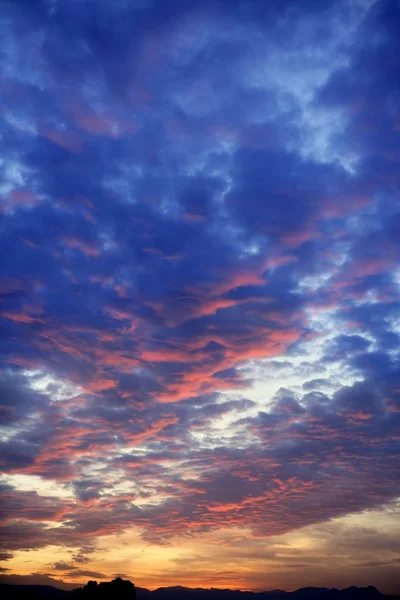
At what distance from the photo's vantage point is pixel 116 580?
187m

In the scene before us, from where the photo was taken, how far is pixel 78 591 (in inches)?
7712

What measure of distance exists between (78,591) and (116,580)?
20.2 m
